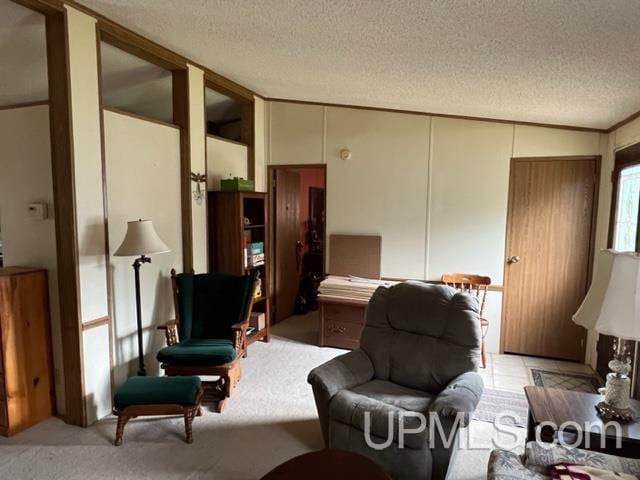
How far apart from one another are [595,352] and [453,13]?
340 cm

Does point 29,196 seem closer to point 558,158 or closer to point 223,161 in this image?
point 223,161

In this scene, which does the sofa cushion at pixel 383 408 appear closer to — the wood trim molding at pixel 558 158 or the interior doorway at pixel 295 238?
the interior doorway at pixel 295 238

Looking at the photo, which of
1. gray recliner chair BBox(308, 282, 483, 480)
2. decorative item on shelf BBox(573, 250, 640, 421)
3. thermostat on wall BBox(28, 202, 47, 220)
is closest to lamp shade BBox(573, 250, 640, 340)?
decorative item on shelf BBox(573, 250, 640, 421)

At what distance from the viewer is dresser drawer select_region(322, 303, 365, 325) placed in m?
4.25

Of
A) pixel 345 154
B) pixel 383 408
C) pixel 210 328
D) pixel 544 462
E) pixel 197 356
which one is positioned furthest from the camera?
pixel 345 154

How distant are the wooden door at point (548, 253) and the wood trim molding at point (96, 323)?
12.1 ft

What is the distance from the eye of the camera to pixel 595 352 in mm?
3805

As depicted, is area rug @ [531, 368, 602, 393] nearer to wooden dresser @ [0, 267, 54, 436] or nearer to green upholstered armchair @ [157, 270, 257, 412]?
green upholstered armchair @ [157, 270, 257, 412]

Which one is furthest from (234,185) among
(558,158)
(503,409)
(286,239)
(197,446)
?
(558,158)

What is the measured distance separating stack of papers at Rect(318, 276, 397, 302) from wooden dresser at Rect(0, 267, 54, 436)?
246cm

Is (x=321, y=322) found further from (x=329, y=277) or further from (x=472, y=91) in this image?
(x=472, y=91)

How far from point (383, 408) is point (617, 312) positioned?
122 cm

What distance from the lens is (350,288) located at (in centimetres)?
426

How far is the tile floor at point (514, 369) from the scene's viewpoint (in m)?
3.56
